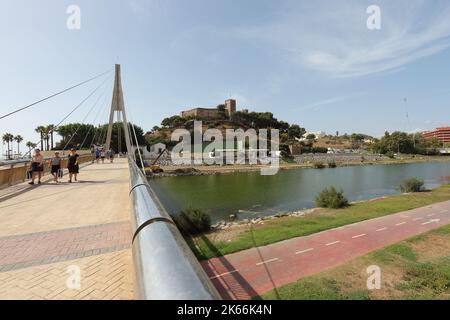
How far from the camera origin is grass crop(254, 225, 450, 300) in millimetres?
8172

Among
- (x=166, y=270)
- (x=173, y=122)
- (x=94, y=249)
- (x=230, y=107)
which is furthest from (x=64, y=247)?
(x=230, y=107)

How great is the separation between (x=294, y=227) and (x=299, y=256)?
4.38m

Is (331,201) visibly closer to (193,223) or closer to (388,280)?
(193,223)

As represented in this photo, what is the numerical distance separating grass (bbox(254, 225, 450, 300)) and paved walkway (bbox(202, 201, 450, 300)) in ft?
1.60

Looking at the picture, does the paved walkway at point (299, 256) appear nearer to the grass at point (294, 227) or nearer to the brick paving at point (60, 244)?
the grass at point (294, 227)

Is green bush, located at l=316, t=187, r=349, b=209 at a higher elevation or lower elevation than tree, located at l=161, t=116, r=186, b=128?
lower

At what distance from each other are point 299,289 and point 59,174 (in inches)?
566

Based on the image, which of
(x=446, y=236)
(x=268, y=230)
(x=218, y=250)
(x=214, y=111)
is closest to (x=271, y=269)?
(x=218, y=250)

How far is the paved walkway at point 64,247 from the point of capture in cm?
390

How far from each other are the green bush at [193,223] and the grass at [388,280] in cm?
823
